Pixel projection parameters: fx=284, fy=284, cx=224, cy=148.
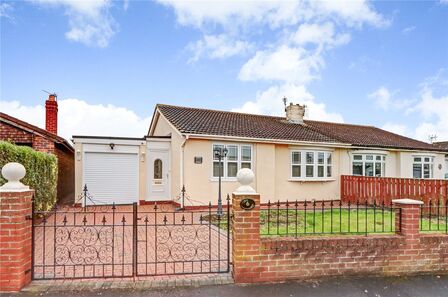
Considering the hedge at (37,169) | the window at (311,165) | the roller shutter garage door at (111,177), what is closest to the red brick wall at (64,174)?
the roller shutter garage door at (111,177)

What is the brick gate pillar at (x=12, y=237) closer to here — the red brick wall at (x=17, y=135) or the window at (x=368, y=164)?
the red brick wall at (x=17, y=135)

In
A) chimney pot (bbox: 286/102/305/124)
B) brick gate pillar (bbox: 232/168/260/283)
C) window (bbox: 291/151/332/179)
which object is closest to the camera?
brick gate pillar (bbox: 232/168/260/283)

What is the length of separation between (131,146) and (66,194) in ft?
19.5

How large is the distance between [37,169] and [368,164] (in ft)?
50.0

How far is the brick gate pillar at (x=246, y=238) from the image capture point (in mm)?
4199

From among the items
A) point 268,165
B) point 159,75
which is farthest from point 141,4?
point 268,165

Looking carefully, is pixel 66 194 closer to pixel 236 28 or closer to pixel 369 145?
pixel 236 28

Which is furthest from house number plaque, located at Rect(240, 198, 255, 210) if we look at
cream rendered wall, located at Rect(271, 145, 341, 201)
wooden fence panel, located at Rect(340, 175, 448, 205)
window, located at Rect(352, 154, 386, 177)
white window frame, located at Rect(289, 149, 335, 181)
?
window, located at Rect(352, 154, 386, 177)

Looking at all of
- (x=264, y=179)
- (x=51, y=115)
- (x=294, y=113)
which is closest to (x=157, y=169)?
(x=264, y=179)

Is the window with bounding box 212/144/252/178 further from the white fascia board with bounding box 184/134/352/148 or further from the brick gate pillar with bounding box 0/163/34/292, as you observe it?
the brick gate pillar with bounding box 0/163/34/292

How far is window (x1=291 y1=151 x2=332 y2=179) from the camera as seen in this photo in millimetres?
13742

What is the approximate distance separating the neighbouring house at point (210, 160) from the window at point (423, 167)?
254 cm

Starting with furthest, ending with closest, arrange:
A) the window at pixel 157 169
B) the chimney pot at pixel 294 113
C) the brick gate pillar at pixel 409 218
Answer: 1. the chimney pot at pixel 294 113
2. the window at pixel 157 169
3. the brick gate pillar at pixel 409 218

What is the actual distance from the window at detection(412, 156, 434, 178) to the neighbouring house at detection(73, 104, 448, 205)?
2543mm
